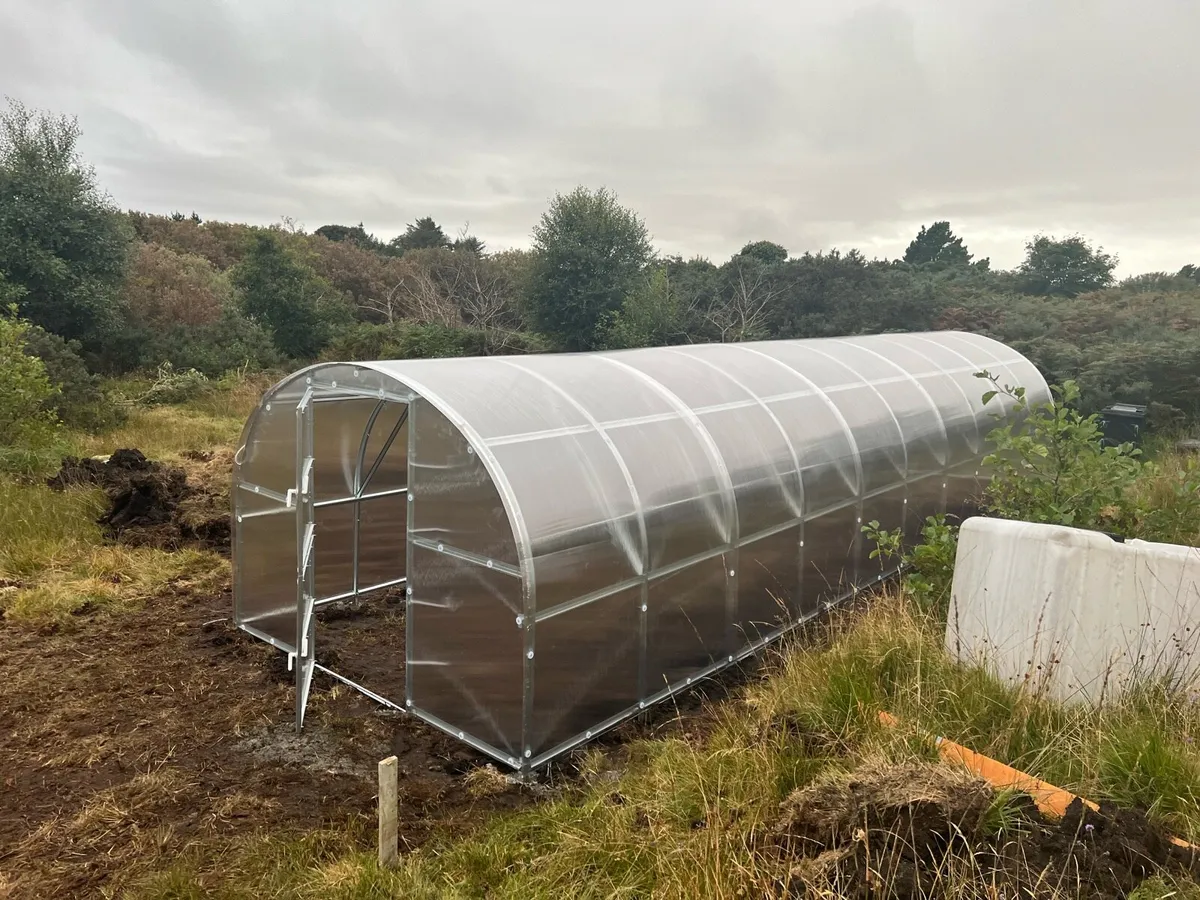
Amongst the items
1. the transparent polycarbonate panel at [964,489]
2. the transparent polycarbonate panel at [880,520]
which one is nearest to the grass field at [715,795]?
the transparent polycarbonate panel at [880,520]

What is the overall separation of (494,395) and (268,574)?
3146 millimetres

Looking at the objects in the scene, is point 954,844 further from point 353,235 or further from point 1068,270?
point 353,235

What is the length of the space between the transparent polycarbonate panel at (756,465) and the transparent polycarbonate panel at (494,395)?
155cm

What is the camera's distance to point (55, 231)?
1988cm

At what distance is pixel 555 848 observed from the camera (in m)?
4.20

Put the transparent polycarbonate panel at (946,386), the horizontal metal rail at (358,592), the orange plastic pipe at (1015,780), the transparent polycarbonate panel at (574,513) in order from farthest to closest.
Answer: the transparent polycarbonate panel at (946,386) → the horizontal metal rail at (358,592) → the transparent polycarbonate panel at (574,513) → the orange plastic pipe at (1015,780)

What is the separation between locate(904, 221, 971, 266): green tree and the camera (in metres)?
47.0

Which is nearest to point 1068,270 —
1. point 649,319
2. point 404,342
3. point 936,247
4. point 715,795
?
point 936,247

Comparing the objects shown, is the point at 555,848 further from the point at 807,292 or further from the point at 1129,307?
the point at 1129,307

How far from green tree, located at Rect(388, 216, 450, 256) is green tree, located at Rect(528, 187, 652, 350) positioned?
818 inches

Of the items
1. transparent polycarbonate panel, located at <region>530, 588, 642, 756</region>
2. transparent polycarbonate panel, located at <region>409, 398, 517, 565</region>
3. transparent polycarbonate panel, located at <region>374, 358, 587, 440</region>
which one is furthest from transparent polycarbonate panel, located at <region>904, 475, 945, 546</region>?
transparent polycarbonate panel, located at <region>409, 398, 517, 565</region>

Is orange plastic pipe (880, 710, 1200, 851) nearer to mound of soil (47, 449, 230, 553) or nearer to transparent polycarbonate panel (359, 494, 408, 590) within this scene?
transparent polycarbonate panel (359, 494, 408, 590)

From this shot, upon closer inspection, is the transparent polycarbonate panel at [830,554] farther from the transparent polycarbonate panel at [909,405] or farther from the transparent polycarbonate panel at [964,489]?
the transparent polycarbonate panel at [964,489]

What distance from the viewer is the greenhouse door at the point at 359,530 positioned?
7438 millimetres
